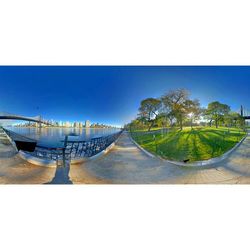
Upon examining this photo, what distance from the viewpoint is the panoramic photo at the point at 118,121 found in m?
2.66

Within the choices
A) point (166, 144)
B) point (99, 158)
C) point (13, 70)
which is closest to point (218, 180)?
point (166, 144)

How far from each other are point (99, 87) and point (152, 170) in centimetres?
158

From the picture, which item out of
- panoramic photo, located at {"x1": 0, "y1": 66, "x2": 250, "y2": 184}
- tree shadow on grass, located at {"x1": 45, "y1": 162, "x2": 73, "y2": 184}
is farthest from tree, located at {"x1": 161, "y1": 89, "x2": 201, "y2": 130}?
tree shadow on grass, located at {"x1": 45, "y1": 162, "x2": 73, "y2": 184}

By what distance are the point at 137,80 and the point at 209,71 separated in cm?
115

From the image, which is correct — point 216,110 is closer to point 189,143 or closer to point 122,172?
point 189,143

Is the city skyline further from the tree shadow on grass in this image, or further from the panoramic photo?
the tree shadow on grass

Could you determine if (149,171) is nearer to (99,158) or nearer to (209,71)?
(99,158)

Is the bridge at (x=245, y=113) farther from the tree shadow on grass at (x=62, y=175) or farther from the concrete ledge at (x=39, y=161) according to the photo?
the concrete ledge at (x=39, y=161)

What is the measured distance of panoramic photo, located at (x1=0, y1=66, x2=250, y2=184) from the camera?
8.73 feet

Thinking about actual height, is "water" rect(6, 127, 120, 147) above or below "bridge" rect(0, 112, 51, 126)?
below

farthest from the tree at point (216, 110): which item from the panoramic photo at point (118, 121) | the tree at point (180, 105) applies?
the tree at point (180, 105)

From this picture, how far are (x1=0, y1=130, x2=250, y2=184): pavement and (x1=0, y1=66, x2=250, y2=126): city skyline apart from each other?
2.33ft

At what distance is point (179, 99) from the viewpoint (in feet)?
8.82

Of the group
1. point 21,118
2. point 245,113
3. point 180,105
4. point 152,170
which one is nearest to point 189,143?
point 180,105
